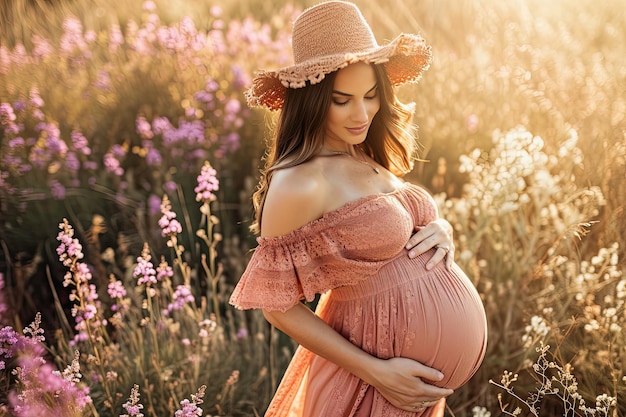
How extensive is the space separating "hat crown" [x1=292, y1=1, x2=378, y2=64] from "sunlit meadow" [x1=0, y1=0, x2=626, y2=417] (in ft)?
2.65

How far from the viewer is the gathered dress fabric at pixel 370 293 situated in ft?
7.32

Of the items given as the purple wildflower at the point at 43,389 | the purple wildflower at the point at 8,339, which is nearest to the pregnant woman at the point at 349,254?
the purple wildflower at the point at 43,389

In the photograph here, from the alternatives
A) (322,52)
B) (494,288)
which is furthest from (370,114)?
(494,288)

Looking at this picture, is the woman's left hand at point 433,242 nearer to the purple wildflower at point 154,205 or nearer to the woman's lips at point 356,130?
the woman's lips at point 356,130

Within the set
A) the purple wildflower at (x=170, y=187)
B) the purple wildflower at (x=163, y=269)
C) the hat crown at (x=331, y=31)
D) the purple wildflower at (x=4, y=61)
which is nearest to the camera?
the hat crown at (x=331, y=31)

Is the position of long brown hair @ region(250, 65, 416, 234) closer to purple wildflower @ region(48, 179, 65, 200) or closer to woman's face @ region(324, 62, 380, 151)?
woman's face @ region(324, 62, 380, 151)

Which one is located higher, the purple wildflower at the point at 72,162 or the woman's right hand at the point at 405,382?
the purple wildflower at the point at 72,162

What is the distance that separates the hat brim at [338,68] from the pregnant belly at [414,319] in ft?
1.99

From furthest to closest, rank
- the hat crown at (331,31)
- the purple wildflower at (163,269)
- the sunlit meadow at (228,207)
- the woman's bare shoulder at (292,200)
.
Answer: the sunlit meadow at (228,207), the purple wildflower at (163,269), the hat crown at (331,31), the woman's bare shoulder at (292,200)

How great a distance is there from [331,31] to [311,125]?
29 centimetres

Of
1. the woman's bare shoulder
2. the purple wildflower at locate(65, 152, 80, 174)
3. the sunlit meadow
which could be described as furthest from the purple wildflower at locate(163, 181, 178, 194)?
the woman's bare shoulder

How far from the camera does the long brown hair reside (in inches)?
90.0

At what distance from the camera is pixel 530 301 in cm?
356

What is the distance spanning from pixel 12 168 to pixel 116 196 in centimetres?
60
